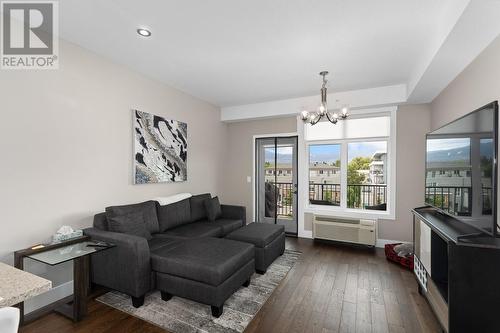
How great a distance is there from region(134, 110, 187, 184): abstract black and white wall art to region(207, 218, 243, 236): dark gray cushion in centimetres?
99

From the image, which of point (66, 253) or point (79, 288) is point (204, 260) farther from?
point (66, 253)

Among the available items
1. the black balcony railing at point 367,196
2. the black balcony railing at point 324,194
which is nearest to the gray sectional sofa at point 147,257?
the black balcony railing at point 324,194

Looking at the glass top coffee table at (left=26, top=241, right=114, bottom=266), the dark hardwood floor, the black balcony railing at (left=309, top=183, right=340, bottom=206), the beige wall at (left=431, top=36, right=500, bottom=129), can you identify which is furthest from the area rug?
the beige wall at (left=431, top=36, right=500, bottom=129)

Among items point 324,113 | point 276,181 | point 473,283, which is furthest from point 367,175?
point 473,283

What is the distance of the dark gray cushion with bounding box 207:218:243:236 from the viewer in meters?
3.62

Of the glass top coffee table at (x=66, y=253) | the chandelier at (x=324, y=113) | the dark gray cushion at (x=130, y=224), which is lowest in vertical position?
the glass top coffee table at (x=66, y=253)

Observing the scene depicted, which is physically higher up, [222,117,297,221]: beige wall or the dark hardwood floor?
[222,117,297,221]: beige wall

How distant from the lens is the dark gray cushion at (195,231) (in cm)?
314

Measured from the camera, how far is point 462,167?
1.93 meters

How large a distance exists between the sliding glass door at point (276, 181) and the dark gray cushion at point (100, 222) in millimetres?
3083

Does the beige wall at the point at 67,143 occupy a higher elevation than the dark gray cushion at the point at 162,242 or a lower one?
higher

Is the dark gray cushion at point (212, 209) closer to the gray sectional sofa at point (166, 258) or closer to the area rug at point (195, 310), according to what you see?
the gray sectional sofa at point (166, 258)

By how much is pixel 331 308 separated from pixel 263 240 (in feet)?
3.51

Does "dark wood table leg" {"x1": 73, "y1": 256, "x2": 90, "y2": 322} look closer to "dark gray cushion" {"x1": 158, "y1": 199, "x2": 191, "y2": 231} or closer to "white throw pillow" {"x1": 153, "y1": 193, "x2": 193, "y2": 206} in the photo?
"dark gray cushion" {"x1": 158, "y1": 199, "x2": 191, "y2": 231}
